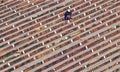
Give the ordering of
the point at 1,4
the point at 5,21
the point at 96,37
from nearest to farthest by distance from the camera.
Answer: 1. the point at 96,37
2. the point at 5,21
3. the point at 1,4

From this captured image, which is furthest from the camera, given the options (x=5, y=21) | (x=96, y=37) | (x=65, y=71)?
(x=5, y=21)

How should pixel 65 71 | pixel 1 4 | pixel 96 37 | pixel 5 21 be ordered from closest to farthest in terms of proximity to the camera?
pixel 65 71 → pixel 96 37 → pixel 5 21 → pixel 1 4

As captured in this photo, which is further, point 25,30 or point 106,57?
point 25,30

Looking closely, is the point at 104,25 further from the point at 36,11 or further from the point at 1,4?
the point at 1,4

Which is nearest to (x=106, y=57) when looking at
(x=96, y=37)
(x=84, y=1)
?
(x=96, y=37)

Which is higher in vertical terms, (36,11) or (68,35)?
(36,11)

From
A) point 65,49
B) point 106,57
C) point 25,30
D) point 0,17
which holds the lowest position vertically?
point 106,57

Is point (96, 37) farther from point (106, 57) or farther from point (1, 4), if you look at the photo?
point (1, 4)

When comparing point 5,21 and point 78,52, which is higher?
point 5,21

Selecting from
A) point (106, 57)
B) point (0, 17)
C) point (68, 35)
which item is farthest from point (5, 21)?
point (106, 57)
